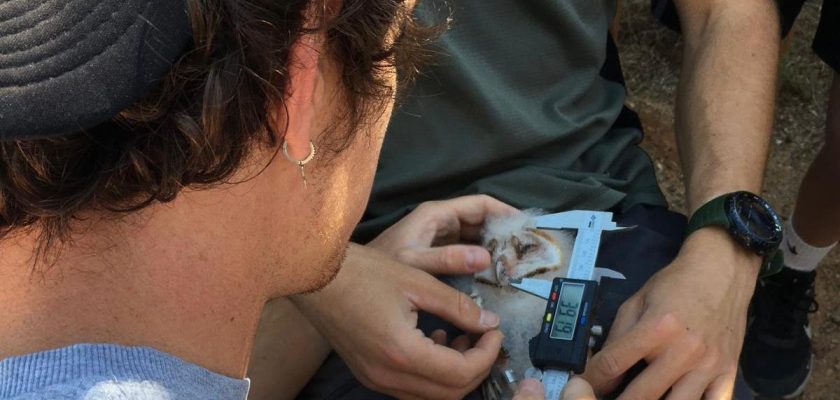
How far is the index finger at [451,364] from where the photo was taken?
151 centimetres

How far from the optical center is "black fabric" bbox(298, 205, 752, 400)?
67.6 inches

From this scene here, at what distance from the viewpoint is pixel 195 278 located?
102cm

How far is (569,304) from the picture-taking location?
5.08ft

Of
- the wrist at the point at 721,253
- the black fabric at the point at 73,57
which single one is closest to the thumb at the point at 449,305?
the wrist at the point at 721,253

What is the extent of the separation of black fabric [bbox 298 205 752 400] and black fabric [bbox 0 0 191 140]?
97 centimetres

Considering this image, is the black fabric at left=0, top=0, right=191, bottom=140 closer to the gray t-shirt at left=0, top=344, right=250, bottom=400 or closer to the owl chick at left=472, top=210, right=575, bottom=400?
the gray t-shirt at left=0, top=344, right=250, bottom=400

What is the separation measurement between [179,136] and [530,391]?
65cm

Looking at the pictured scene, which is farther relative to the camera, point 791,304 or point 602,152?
point 791,304

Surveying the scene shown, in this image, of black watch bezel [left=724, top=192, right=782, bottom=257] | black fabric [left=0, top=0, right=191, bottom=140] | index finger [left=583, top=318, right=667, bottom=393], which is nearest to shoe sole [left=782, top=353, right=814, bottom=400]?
black watch bezel [left=724, top=192, right=782, bottom=257]

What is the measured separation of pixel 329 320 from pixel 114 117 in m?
0.78

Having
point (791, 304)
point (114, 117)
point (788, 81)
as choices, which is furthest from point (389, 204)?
point (788, 81)

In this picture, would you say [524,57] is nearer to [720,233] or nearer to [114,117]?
[720,233]

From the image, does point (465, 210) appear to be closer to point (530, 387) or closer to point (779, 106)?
point (530, 387)

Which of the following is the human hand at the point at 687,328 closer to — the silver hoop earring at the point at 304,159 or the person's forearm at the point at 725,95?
the person's forearm at the point at 725,95
